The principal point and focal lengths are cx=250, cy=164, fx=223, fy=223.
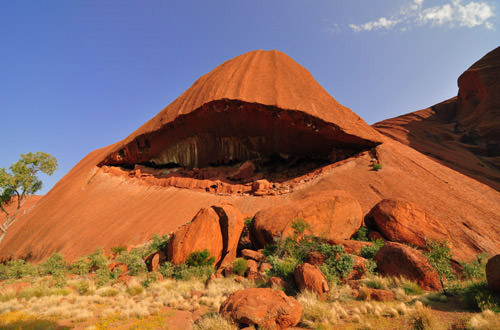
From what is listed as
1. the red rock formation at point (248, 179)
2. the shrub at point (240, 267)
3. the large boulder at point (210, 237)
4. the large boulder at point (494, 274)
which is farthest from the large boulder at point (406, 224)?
the large boulder at point (210, 237)

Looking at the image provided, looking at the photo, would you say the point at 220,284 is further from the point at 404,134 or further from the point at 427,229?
the point at 404,134

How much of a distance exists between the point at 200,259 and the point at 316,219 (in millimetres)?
5585

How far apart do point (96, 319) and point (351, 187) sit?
15176mm

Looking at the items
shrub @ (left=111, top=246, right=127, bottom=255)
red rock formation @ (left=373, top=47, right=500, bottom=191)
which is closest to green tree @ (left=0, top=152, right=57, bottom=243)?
shrub @ (left=111, top=246, right=127, bottom=255)

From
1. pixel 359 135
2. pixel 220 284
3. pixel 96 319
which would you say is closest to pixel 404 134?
pixel 359 135

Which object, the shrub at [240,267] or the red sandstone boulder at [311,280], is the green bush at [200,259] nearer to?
the shrub at [240,267]

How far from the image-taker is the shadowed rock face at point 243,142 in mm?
18219

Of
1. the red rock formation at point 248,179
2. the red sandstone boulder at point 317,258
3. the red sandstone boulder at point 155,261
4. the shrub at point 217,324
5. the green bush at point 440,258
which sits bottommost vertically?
the green bush at point 440,258

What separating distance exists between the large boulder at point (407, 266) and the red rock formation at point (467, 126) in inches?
879

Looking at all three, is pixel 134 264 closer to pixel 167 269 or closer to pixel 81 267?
pixel 167 269

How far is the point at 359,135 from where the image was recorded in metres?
17.6

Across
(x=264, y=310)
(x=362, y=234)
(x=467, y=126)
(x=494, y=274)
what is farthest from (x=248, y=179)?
(x=467, y=126)

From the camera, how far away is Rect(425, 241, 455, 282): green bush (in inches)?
297

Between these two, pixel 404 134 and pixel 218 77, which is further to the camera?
pixel 404 134
